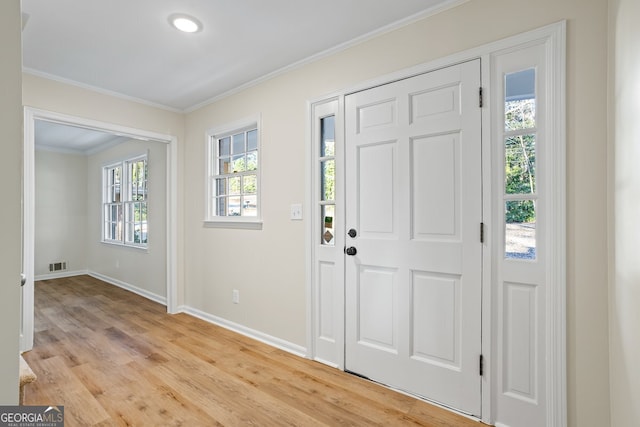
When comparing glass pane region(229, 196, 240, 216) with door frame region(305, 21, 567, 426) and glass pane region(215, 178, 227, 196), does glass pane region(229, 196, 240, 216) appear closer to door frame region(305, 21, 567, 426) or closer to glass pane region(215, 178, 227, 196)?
glass pane region(215, 178, 227, 196)

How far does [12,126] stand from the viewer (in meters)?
0.65

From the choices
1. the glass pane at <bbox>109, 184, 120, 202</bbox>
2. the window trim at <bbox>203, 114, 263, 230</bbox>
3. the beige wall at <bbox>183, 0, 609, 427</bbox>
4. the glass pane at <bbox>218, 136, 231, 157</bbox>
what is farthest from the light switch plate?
the glass pane at <bbox>109, 184, 120, 202</bbox>

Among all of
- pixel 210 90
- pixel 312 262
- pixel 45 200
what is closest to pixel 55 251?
pixel 45 200

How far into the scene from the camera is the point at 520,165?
1.80 metres

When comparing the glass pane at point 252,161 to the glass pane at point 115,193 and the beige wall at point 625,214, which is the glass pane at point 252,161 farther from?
the glass pane at point 115,193

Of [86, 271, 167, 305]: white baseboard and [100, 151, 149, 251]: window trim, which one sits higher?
[100, 151, 149, 251]: window trim

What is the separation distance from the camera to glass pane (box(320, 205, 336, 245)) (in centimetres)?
267

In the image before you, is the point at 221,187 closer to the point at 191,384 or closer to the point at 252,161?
the point at 252,161

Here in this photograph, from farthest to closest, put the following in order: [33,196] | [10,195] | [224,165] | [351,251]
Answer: [224,165]
[33,196]
[351,251]
[10,195]

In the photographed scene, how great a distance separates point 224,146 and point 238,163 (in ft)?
1.23

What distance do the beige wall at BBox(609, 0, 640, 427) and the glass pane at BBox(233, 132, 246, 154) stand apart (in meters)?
2.97

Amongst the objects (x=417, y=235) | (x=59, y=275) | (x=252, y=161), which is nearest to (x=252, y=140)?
(x=252, y=161)

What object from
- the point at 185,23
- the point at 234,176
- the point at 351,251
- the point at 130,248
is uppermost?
the point at 185,23

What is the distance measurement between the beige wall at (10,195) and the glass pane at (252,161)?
8.78 ft
